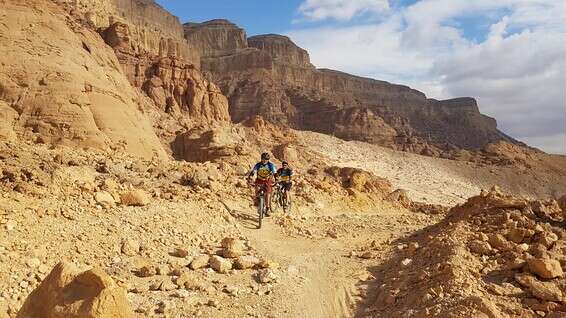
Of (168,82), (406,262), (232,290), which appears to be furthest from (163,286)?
(168,82)

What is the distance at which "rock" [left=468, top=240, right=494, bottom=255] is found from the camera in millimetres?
6946

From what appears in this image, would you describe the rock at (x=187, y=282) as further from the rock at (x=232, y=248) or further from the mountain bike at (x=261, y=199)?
the mountain bike at (x=261, y=199)

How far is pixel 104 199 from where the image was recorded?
8.60 meters

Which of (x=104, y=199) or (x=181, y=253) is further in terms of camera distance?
(x=104, y=199)

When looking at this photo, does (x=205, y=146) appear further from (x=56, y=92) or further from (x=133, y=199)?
(x=133, y=199)

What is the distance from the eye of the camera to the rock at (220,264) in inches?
278

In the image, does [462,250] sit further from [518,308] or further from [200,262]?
[200,262]

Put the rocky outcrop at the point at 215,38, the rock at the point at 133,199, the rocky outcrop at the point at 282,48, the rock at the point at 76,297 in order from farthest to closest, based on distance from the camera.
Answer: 1. the rocky outcrop at the point at 282,48
2. the rocky outcrop at the point at 215,38
3. the rock at the point at 133,199
4. the rock at the point at 76,297

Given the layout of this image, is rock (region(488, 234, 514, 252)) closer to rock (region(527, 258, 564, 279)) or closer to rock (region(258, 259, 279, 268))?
rock (region(527, 258, 564, 279))

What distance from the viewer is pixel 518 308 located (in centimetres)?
502

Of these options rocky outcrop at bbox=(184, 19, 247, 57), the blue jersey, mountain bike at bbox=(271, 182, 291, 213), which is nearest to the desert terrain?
mountain bike at bbox=(271, 182, 291, 213)

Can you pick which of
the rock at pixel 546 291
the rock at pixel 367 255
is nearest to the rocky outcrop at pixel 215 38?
the rock at pixel 367 255

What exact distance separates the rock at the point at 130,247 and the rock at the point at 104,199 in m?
1.19

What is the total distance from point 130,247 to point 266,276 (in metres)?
1.97
